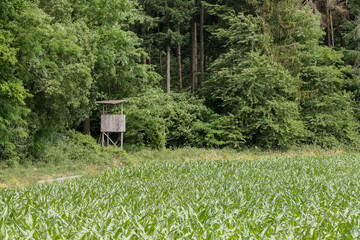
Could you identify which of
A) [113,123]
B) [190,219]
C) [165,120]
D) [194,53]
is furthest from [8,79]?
[194,53]

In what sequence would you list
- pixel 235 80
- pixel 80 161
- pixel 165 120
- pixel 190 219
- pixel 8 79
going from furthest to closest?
pixel 165 120, pixel 235 80, pixel 80 161, pixel 8 79, pixel 190 219

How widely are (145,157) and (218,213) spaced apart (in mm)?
18965

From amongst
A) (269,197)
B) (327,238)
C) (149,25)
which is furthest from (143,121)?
(327,238)

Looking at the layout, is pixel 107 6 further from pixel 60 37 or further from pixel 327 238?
pixel 327 238

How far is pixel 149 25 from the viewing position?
28.2 metres

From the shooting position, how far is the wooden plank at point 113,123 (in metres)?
23.5

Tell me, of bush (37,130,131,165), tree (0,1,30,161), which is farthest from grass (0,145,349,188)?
tree (0,1,30,161)

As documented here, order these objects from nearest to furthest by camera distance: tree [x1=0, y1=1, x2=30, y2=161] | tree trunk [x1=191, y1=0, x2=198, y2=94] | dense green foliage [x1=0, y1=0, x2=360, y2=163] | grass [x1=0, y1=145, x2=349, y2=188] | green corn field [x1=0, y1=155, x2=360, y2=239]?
1. green corn field [x1=0, y1=155, x2=360, y2=239]
2. tree [x1=0, y1=1, x2=30, y2=161]
3. grass [x1=0, y1=145, x2=349, y2=188]
4. dense green foliage [x1=0, y1=0, x2=360, y2=163]
5. tree trunk [x1=191, y1=0, x2=198, y2=94]

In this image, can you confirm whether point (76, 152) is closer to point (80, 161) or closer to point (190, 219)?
point (80, 161)

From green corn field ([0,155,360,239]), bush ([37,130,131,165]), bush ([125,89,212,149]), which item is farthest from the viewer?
bush ([125,89,212,149])

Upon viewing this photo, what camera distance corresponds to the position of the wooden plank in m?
23.5

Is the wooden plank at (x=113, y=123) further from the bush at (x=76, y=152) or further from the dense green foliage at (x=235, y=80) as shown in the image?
the bush at (x=76, y=152)

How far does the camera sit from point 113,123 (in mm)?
23656

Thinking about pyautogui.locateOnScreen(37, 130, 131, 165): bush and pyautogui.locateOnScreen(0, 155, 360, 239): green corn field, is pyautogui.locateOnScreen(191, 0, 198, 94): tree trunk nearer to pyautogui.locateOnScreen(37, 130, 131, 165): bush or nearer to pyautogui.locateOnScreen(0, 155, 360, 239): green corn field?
pyautogui.locateOnScreen(37, 130, 131, 165): bush
